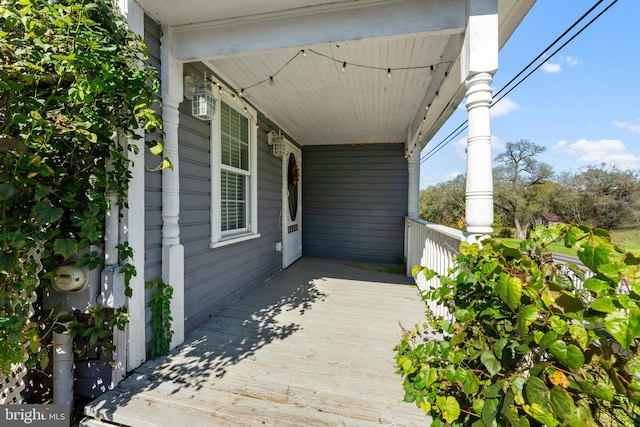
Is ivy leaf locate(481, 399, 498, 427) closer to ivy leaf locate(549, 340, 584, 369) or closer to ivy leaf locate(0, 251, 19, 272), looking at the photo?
ivy leaf locate(549, 340, 584, 369)

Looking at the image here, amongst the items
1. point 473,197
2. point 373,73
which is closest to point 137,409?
point 473,197

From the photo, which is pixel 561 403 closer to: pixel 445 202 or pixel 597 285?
pixel 597 285

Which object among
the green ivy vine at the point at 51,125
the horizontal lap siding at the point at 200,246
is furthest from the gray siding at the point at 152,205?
the green ivy vine at the point at 51,125

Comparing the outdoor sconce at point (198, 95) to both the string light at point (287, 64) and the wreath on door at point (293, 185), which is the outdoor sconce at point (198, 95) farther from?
the wreath on door at point (293, 185)

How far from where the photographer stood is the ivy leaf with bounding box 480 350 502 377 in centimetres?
95

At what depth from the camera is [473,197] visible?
177 centimetres

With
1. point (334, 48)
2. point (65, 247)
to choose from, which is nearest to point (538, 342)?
point (65, 247)

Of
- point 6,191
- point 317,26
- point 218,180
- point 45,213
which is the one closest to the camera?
point 6,191

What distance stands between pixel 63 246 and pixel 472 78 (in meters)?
2.73

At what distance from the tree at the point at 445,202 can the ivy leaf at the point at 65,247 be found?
25366mm

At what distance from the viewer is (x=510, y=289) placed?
3.01ft

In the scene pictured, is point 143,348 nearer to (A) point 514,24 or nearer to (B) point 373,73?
(B) point 373,73

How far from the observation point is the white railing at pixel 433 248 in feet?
7.68

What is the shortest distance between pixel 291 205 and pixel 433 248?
3.26 meters
